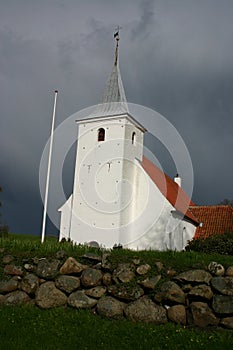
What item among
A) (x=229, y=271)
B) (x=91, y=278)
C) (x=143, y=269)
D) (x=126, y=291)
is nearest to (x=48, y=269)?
(x=91, y=278)

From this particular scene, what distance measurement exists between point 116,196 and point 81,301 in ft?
48.5

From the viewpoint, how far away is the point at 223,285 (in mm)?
6887

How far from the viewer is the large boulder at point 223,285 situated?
269 inches

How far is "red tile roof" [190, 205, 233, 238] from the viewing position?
2416 centimetres

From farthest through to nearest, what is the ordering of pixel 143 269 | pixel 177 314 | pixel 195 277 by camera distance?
pixel 143 269, pixel 195 277, pixel 177 314

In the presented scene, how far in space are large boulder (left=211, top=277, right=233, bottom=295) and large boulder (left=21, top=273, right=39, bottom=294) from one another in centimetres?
356

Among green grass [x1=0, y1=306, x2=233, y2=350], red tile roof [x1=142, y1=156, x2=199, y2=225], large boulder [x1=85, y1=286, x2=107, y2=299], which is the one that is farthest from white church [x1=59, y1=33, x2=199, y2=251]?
green grass [x1=0, y1=306, x2=233, y2=350]

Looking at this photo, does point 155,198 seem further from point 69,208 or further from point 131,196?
point 69,208

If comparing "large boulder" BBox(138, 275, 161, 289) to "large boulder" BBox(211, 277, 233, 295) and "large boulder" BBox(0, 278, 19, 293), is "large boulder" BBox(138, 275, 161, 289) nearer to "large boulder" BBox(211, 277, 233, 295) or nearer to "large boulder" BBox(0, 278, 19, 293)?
"large boulder" BBox(211, 277, 233, 295)

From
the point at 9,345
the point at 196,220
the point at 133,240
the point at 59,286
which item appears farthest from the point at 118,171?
the point at 9,345

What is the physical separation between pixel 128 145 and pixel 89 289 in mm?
16170

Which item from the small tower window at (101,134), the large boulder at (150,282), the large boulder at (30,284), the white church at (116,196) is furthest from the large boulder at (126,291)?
the small tower window at (101,134)

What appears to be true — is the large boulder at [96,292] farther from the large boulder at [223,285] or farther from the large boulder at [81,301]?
the large boulder at [223,285]

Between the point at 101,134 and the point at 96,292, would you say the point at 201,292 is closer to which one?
the point at 96,292
